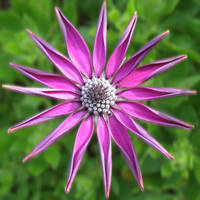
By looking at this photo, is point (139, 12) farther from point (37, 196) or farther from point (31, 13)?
point (37, 196)

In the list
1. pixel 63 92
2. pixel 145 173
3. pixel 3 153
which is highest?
pixel 63 92

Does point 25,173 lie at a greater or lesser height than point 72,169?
lesser

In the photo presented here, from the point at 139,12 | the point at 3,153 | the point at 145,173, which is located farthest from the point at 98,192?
the point at 139,12

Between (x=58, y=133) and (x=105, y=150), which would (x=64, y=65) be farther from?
(x=105, y=150)

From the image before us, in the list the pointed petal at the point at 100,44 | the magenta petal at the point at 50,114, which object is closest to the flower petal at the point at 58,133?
the magenta petal at the point at 50,114

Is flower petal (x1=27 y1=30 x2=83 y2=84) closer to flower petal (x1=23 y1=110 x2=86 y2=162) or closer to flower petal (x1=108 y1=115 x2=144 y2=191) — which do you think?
flower petal (x1=23 y1=110 x2=86 y2=162)

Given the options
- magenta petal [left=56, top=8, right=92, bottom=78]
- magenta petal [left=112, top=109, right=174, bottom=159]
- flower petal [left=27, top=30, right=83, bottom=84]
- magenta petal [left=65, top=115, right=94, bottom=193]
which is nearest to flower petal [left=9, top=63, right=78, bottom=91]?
flower petal [left=27, top=30, right=83, bottom=84]

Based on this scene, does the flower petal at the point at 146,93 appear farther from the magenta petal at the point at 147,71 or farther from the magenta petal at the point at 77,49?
the magenta petal at the point at 77,49
